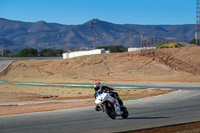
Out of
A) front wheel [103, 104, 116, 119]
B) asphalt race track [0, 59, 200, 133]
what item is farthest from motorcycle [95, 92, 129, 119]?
asphalt race track [0, 59, 200, 133]

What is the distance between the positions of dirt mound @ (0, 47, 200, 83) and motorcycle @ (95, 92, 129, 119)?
132 feet

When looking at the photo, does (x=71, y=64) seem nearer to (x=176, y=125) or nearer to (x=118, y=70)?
(x=118, y=70)

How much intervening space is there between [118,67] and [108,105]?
4839 cm

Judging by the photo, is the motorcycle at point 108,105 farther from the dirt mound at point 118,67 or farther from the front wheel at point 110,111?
the dirt mound at point 118,67

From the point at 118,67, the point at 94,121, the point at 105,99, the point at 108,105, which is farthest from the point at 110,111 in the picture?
the point at 118,67

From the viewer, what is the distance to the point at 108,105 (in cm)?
1177

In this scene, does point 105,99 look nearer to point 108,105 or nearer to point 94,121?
point 108,105

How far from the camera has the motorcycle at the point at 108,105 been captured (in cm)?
1168

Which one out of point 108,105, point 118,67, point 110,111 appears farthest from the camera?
point 118,67

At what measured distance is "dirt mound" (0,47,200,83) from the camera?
54719mm

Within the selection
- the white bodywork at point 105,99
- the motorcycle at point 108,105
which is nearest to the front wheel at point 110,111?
the motorcycle at point 108,105

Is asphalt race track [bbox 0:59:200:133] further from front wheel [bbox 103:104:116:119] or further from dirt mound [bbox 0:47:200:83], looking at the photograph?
dirt mound [bbox 0:47:200:83]

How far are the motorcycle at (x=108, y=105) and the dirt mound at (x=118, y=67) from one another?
4027 centimetres

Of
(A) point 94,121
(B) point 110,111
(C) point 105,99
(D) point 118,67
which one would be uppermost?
(D) point 118,67
